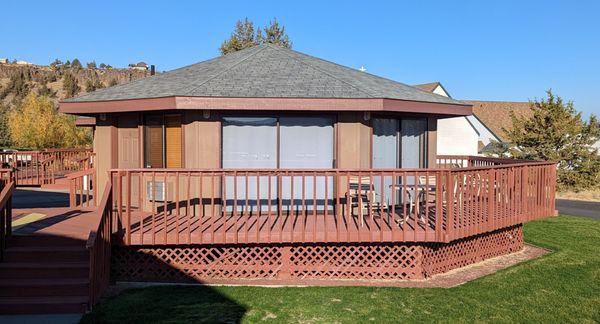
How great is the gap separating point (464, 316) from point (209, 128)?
525 centimetres

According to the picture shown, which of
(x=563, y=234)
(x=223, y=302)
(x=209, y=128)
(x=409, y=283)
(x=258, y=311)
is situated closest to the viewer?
(x=258, y=311)

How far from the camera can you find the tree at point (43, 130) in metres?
30.1

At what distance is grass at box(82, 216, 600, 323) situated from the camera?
5.41 metres

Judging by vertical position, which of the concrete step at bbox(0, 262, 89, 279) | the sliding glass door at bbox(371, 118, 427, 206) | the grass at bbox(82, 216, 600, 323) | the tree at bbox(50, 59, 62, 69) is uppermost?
the tree at bbox(50, 59, 62, 69)

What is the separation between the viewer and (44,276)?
6.13 m

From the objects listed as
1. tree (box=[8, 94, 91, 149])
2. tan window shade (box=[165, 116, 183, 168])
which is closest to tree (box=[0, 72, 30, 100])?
tree (box=[8, 94, 91, 149])

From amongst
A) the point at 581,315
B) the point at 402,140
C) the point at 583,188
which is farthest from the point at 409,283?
the point at 583,188

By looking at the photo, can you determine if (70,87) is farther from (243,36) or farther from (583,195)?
(583,195)

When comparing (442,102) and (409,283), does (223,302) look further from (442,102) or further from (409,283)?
(442,102)

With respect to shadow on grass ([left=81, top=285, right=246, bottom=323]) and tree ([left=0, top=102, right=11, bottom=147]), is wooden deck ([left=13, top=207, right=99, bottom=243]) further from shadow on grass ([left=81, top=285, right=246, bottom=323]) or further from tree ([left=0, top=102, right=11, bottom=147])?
tree ([left=0, top=102, right=11, bottom=147])

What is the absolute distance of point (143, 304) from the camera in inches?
228

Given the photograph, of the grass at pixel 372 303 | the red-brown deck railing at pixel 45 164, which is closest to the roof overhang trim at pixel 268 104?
the grass at pixel 372 303

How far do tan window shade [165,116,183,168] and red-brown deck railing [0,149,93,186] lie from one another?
5584mm

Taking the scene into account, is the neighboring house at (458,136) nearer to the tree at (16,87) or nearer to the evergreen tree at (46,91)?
the evergreen tree at (46,91)
